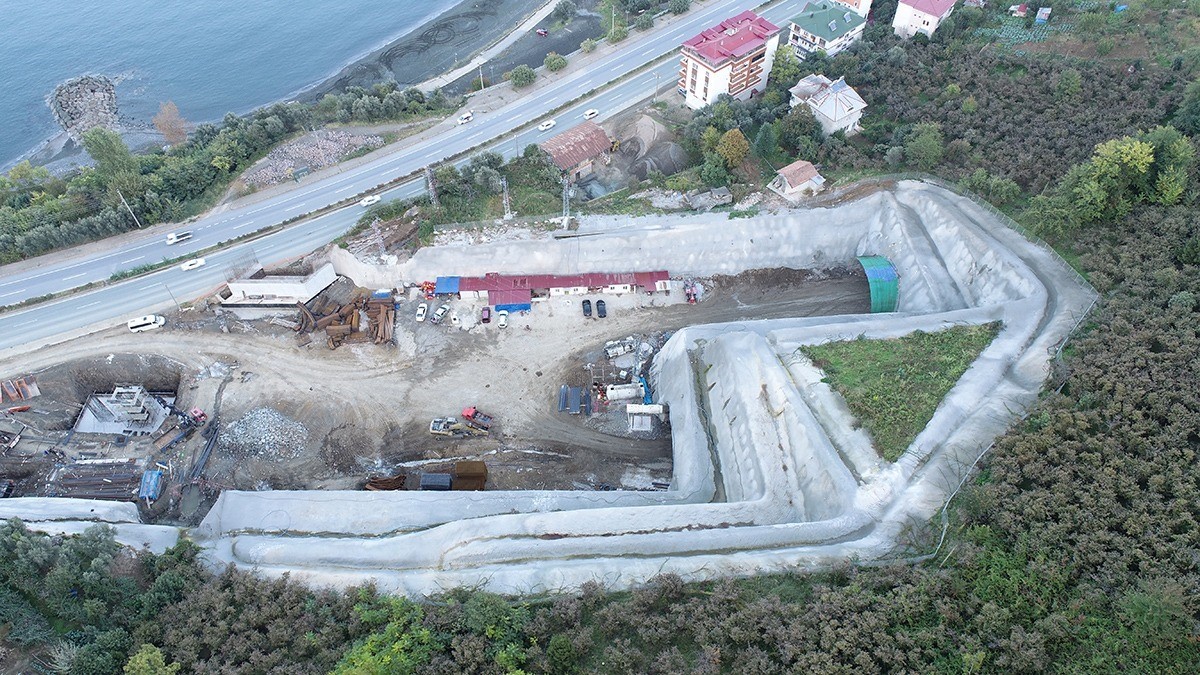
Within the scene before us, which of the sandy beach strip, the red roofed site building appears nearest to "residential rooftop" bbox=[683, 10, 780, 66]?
the red roofed site building

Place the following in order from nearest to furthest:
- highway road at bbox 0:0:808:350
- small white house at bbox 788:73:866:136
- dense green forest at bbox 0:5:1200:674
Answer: dense green forest at bbox 0:5:1200:674, highway road at bbox 0:0:808:350, small white house at bbox 788:73:866:136

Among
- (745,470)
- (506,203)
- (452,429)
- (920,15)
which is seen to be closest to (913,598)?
(745,470)

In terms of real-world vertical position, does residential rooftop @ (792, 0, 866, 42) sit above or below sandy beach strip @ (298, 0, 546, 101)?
above

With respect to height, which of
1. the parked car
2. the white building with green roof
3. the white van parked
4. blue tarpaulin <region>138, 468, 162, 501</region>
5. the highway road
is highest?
the white building with green roof

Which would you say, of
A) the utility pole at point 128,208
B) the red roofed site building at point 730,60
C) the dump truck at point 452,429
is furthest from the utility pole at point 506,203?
the utility pole at point 128,208

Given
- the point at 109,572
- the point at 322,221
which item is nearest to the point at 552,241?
the point at 322,221

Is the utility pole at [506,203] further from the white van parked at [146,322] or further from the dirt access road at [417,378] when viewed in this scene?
the white van parked at [146,322]

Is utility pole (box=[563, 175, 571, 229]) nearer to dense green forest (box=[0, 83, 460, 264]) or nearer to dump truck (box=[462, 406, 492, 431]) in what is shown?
dump truck (box=[462, 406, 492, 431])
